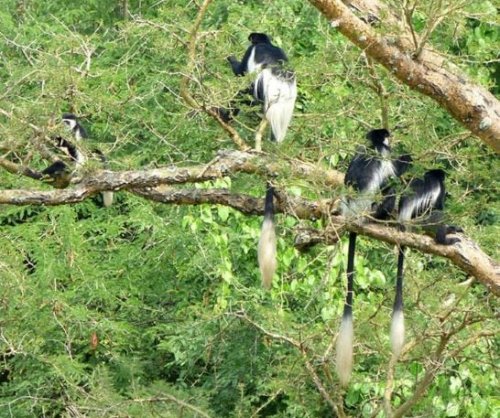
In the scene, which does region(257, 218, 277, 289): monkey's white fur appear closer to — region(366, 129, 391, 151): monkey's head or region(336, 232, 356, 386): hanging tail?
region(336, 232, 356, 386): hanging tail

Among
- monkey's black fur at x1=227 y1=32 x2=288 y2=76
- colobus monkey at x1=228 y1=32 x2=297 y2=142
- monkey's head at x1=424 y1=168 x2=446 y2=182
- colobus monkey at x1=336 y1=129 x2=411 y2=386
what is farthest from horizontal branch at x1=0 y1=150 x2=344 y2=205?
monkey's black fur at x1=227 y1=32 x2=288 y2=76

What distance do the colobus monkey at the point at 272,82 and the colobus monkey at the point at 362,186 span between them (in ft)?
2.43

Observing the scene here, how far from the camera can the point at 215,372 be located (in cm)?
534

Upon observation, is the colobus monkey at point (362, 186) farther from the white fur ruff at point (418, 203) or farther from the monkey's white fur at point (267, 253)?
the monkey's white fur at point (267, 253)

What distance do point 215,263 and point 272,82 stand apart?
3.58 feet

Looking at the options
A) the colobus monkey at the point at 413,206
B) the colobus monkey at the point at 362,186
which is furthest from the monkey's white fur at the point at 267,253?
the colobus monkey at the point at 413,206

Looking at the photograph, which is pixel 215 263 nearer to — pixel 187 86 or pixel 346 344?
pixel 346 344

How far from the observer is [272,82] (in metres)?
4.77

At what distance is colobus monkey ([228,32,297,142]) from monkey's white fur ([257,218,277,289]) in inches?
39.4

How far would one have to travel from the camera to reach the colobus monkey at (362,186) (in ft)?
12.7

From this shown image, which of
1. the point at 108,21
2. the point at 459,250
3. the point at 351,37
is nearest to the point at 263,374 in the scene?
the point at 459,250

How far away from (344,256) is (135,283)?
6.94 feet

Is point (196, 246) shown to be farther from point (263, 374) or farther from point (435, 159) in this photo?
point (435, 159)

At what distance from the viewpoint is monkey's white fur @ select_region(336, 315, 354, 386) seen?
3891mm
